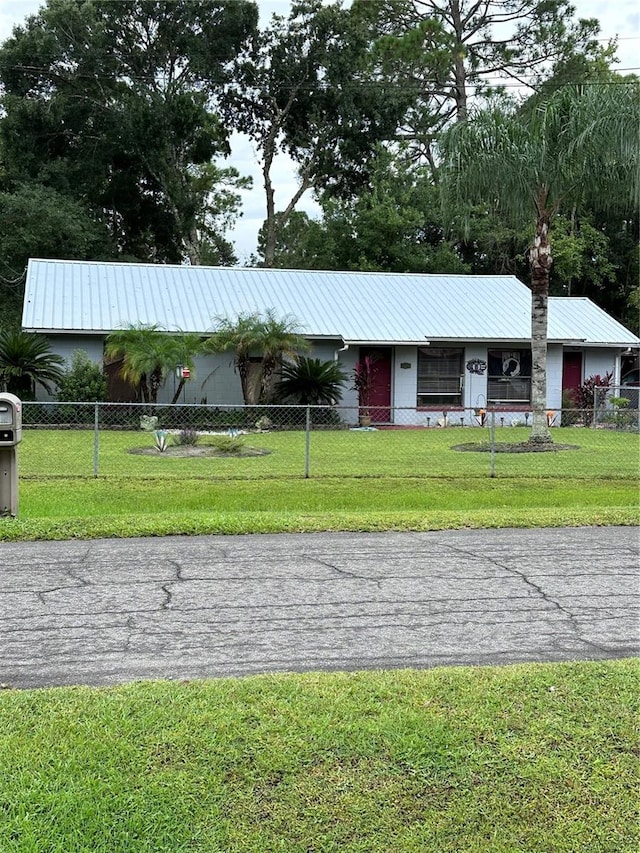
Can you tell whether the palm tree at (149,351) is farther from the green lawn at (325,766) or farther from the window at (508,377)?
the green lawn at (325,766)

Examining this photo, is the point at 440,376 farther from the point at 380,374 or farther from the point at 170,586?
the point at 170,586

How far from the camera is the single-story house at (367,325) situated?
919 inches

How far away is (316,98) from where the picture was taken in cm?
3928

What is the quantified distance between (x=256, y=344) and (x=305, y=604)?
16.4m

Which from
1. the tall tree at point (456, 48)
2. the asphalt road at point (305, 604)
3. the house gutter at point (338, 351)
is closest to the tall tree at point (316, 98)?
the tall tree at point (456, 48)

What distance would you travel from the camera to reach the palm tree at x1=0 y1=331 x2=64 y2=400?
20.6 metres

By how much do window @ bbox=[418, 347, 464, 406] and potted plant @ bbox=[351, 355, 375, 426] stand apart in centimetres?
164

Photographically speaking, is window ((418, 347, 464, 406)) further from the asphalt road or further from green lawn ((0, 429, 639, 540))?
the asphalt road

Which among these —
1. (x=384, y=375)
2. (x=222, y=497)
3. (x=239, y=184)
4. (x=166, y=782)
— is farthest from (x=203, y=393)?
(x=239, y=184)

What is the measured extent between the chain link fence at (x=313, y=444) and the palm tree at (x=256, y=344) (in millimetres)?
1029

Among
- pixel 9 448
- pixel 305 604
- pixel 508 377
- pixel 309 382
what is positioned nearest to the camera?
pixel 305 604

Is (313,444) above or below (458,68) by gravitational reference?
below

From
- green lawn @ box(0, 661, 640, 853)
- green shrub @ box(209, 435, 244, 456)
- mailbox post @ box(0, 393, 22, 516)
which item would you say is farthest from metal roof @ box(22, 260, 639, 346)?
green lawn @ box(0, 661, 640, 853)

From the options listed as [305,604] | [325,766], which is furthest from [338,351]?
[325,766]
